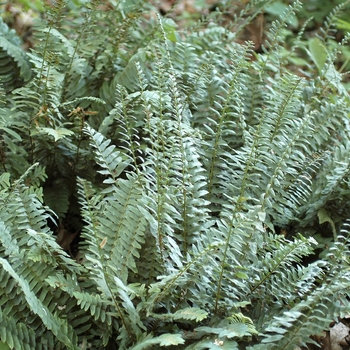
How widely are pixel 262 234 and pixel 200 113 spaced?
0.85m

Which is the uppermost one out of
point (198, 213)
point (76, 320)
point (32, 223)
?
point (198, 213)

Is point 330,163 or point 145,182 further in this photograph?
point 330,163

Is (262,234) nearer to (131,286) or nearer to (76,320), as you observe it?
(131,286)

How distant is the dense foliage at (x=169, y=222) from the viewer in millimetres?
1783

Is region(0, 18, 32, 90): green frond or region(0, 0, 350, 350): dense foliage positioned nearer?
region(0, 0, 350, 350): dense foliage

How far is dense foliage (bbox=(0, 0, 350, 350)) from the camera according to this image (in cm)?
178

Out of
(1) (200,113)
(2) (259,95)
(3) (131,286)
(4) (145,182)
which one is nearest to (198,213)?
(4) (145,182)

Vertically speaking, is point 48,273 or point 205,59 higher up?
point 205,59

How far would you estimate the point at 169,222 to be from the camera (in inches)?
80.4

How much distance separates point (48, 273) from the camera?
194cm

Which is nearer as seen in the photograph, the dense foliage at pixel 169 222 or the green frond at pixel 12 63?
the dense foliage at pixel 169 222

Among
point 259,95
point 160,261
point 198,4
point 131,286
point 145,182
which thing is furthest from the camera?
point 198,4

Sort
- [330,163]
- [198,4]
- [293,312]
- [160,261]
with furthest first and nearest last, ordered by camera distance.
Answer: [198,4] < [330,163] < [160,261] < [293,312]

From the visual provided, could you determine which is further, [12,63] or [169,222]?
[12,63]
